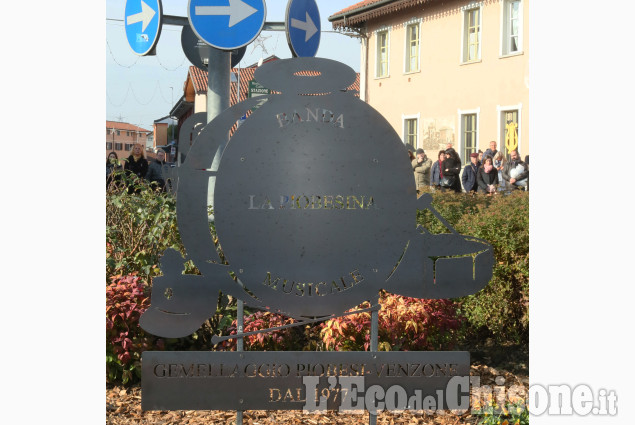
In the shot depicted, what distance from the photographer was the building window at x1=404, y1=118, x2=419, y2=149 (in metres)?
13.3

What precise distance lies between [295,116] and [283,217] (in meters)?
0.48

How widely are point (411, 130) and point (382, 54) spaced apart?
1.66 metres

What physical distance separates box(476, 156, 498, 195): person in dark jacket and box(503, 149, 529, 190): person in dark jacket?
0.86 ft

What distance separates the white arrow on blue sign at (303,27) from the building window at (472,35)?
22.3 feet

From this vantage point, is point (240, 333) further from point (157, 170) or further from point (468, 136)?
point (468, 136)

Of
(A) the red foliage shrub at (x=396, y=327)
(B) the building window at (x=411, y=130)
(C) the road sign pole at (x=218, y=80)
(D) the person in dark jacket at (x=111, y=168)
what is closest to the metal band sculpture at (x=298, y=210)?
(A) the red foliage shrub at (x=396, y=327)

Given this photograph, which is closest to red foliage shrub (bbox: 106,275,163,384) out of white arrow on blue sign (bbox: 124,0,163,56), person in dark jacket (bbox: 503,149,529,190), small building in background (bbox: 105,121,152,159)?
white arrow on blue sign (bbox: 124,0,163,56)

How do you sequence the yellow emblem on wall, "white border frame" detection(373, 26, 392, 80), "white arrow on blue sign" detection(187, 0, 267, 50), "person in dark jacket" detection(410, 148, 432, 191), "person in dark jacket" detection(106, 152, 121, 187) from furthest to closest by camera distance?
1. "white border frame" detection(373, 26, 392, 80)
2. the yellow emblem on wall
3. "person in dark jacket" detection(410, 148, 432, 191)
4. "person in dark jacket" detection(106, 152, 121, 187)
5. "white arrow on blue sign" detection(187, 0, 267, 50)

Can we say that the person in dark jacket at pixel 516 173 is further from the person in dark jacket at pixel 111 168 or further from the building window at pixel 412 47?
the person in dark jacket at pixel 111 168

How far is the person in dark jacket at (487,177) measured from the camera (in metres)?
9.34

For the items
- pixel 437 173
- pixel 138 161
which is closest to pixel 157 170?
pixel 138 161

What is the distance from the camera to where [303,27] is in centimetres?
588

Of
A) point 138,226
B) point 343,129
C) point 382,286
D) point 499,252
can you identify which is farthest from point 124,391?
point 499,252

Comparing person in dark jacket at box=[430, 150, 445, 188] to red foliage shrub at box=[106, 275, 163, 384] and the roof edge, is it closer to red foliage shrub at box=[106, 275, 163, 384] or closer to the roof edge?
the roof edge
